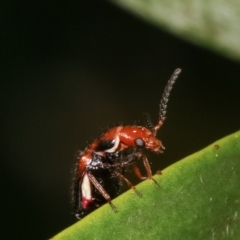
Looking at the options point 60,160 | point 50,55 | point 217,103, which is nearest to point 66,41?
point 50,55

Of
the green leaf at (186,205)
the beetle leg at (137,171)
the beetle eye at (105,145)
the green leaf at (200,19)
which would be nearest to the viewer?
the green leaf at (186,205)

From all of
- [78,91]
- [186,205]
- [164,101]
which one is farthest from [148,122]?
[186,205]

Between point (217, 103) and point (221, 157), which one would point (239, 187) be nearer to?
point (221, 157)

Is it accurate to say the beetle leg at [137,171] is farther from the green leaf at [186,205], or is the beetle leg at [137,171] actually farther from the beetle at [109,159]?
the green leaf at [186,205]

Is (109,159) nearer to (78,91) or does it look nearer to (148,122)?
(148,122)

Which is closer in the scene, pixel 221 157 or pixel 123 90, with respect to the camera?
pixel 221 157

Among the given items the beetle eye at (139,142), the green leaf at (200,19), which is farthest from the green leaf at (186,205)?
the beetle eye at (139,142)
